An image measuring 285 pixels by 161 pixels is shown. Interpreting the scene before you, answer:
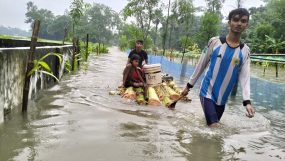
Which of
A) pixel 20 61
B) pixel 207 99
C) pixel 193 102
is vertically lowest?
pixel 193 102

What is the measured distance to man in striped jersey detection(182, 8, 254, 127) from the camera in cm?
458

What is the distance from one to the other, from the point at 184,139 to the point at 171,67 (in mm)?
14302

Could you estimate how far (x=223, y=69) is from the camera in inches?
186

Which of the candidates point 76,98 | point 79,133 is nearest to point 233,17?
point 79,133

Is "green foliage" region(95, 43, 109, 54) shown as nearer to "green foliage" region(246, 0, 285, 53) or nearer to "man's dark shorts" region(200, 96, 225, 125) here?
"green foliage" region(246, 0, 285, 53)

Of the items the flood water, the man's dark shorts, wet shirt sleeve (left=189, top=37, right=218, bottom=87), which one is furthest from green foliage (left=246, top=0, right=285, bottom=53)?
the man's dark shorts

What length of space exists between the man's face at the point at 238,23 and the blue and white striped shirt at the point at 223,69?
0.22 meters

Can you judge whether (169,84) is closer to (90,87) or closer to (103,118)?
(90,87)

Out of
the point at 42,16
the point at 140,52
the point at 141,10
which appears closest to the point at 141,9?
the point at 141,10

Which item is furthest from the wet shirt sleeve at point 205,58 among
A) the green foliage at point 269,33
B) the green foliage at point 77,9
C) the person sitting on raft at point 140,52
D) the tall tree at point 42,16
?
the tall tree at point 42,16

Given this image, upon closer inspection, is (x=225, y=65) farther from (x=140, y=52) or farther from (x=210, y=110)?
(x=140, y=52)

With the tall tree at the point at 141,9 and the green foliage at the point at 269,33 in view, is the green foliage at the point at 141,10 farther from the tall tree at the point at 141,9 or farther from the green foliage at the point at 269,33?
the green foliage at the point at 269,33

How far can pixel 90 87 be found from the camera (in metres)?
9.76

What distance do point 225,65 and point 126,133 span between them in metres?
1.67
